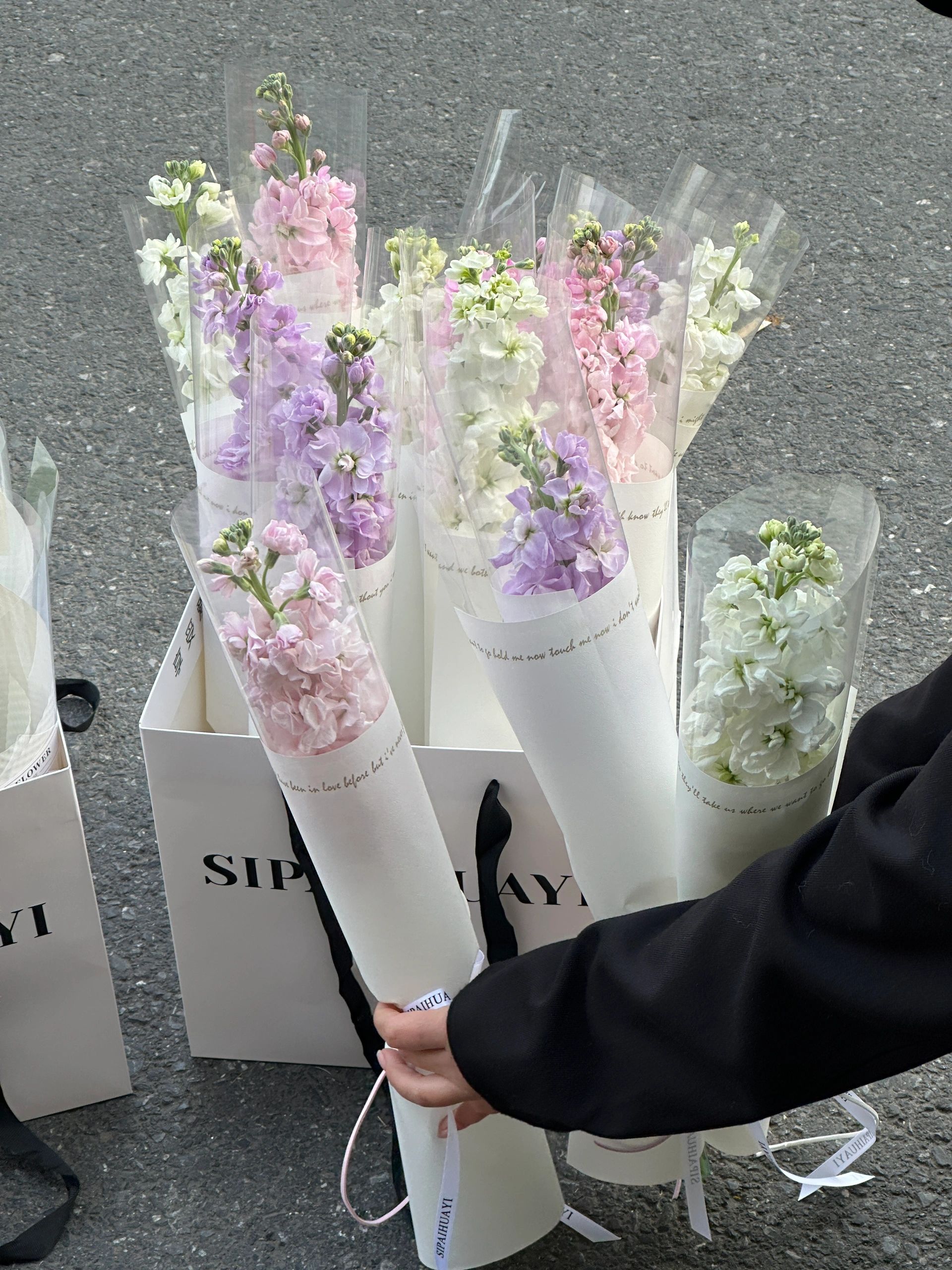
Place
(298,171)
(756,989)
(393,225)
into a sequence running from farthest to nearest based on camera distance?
(393,225)
(298,171)
(756,989)

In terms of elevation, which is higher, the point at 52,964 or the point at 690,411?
the point at 690,411

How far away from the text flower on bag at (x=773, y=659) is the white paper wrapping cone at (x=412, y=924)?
0.23 metres

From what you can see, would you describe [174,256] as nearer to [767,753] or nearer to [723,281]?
[723,281]

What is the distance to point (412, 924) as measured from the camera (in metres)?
1.01

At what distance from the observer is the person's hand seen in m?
1.01

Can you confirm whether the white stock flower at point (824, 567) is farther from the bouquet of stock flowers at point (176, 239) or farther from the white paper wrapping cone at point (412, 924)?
the bouquet of stock flowers at point (176, 239)

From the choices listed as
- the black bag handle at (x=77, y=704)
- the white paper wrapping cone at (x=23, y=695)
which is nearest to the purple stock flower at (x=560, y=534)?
the white paper wrapping cone at (x=23, y=695)

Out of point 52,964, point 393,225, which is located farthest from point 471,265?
point 393,225

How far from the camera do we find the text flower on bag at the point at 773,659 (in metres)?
0.88

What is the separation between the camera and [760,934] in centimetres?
84

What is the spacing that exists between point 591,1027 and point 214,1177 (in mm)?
538

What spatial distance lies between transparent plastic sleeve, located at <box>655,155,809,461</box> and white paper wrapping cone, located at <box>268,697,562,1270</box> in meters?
0.50

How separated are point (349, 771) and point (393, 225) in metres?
1.96

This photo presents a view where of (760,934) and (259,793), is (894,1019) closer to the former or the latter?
(760,934)
